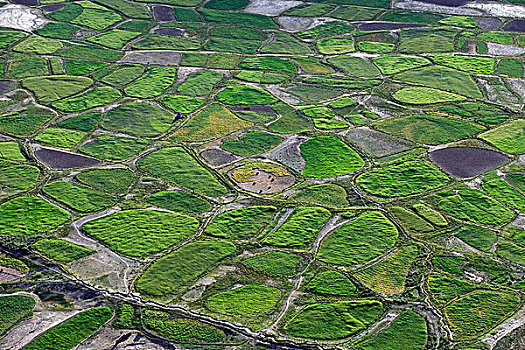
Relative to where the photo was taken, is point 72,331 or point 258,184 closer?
point 72,331

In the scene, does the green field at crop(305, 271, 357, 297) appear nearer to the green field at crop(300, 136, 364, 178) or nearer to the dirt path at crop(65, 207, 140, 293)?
the dirt path at crop(65, 207, 140, 293)

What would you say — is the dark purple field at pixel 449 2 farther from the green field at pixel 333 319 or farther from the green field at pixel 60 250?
the green field at pixel 60 250

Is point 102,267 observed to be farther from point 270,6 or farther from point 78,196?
point 270,6

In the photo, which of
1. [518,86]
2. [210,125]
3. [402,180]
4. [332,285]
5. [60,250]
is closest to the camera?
[332,285]

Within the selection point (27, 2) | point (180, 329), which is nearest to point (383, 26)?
point (27, 2)

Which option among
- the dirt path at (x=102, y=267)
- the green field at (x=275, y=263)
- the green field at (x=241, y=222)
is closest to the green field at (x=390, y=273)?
the green field at (x=275, y=263)

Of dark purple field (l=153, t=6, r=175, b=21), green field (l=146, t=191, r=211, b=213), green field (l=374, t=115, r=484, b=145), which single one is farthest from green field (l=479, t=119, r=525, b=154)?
dark purple field (l=153, t=6, r=175, b=21)

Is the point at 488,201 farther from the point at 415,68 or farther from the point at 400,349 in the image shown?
the point at 415,68
